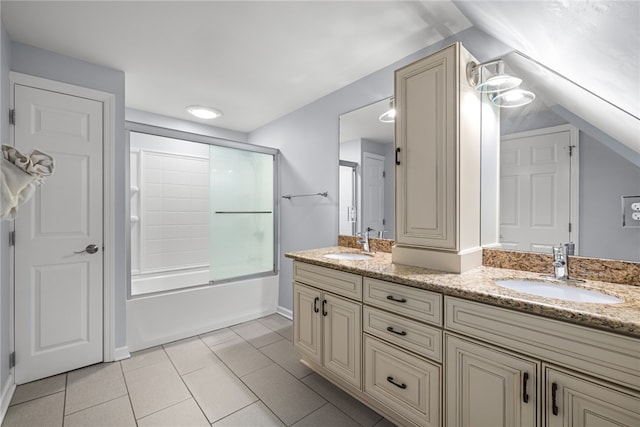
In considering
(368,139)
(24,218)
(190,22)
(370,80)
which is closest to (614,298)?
(368,139)

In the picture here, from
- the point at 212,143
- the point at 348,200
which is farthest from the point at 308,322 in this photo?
the point at 212,143

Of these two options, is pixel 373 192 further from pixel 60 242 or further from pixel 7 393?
pixel 7 393

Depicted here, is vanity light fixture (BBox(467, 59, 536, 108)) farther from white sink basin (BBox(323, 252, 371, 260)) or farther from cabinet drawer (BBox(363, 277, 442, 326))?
white sink basin (BBox(323, 252, 371, 260))

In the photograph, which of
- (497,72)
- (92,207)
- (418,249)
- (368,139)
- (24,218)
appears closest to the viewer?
(497,72)

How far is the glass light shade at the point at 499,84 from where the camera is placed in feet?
5.23

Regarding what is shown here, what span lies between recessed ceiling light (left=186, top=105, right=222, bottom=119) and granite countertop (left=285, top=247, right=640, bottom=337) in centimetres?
234

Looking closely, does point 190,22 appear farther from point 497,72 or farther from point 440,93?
point 497,72

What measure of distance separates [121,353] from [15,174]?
179 centimetres

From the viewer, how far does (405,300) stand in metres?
1.44

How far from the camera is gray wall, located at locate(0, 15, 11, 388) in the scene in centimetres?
171

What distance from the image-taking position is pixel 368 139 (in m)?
2.41

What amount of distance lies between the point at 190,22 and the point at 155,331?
2.47 m

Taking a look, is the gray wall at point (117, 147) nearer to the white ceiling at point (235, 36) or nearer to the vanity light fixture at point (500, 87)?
the white ceiling at point (235, 36)

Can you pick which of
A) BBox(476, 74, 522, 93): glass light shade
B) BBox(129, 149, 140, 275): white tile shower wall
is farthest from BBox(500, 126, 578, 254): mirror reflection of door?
BBox(129, 149, 140, 275): white tile shower wall
